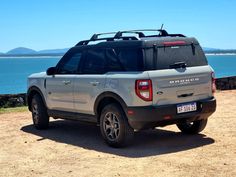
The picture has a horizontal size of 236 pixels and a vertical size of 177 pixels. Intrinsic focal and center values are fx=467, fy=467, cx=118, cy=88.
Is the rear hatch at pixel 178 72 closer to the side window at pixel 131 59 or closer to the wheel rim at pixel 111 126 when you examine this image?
the side window at pixel 131 59

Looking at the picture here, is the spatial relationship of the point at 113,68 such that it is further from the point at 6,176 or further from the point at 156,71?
the point at 6,176

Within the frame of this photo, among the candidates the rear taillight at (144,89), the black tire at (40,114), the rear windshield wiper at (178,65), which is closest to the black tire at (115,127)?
the rear taillight at (144,89)

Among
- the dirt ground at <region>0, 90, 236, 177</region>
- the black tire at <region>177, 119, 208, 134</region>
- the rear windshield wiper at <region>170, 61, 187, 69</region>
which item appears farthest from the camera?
the black tire at <region>177, 119, 208, 134</region>

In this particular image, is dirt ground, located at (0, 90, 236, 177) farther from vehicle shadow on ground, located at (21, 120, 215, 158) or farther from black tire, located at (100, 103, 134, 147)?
black tire, located at (100, 103, 134, 147)

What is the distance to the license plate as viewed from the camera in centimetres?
784

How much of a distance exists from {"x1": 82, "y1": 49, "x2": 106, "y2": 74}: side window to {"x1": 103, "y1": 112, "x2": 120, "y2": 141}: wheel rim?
858 mm

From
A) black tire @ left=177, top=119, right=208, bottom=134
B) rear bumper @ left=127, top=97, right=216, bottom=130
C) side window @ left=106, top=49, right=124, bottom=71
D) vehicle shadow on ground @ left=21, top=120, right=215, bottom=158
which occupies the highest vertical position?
side window @ left=106, top=49, right=124, bottom=71

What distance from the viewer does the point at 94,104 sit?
8.55 m

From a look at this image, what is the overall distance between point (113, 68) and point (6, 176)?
2.78 m

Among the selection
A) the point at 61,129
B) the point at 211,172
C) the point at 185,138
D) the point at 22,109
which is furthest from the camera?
the point at 22,109

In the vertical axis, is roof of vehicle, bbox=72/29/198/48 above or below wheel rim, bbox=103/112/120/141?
above

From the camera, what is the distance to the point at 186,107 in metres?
7.93

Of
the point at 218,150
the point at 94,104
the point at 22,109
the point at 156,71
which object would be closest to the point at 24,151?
the point at 94,104

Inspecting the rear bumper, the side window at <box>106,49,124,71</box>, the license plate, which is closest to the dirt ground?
the rear bumper
